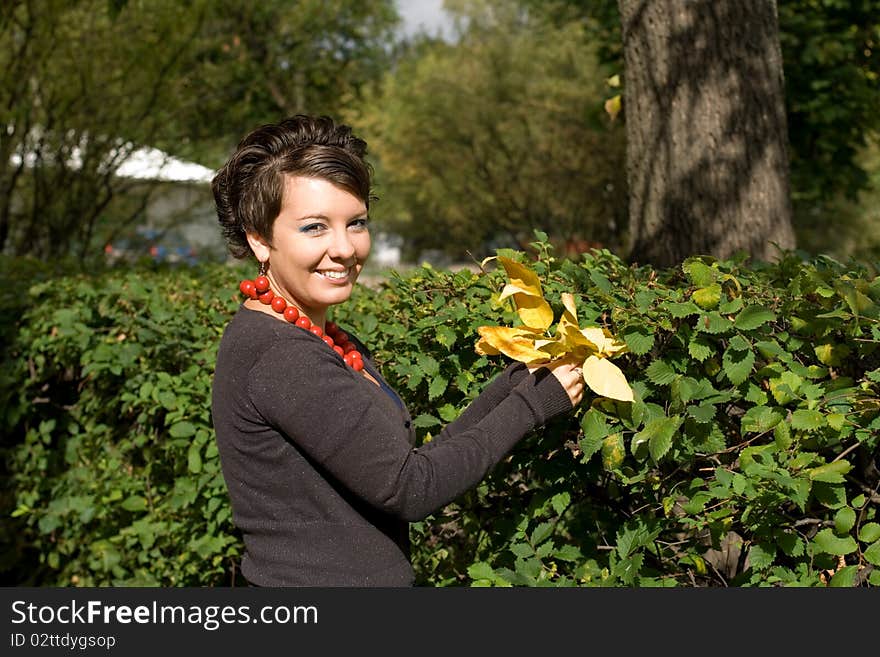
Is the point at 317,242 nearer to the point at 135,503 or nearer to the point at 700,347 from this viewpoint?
the point at 700,347

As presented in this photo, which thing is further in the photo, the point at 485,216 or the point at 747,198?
the point at 485,216

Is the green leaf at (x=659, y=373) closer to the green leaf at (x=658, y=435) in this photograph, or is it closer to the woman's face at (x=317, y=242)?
the green leaf at (x=658, y=435)

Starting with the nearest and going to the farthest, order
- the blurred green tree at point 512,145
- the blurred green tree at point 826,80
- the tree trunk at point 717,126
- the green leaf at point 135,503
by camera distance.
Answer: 1. the green leaf at point 135,503
2. the tree trunk at point 717,126
3. the blurred green tree at point 826,80
4. the blurred green tree at point 512,145

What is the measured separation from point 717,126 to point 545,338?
8.39ft

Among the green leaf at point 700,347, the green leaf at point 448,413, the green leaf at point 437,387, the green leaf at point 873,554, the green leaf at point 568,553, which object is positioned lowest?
the green leaf at point 568,553

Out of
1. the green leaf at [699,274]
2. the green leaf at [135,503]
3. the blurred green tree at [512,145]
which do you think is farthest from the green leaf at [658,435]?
the blurred green tree at [512,145]

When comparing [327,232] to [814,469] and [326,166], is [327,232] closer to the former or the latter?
[326,166]

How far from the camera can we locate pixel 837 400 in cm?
204

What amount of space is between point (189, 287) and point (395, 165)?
2543 cm

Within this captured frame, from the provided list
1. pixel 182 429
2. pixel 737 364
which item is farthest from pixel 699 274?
pixel 182 429

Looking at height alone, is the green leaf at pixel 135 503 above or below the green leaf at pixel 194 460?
below

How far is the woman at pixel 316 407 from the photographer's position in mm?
1921

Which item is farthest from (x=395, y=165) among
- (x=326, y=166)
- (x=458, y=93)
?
(x=326, y=166)

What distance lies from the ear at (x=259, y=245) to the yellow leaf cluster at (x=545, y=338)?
0.51m
